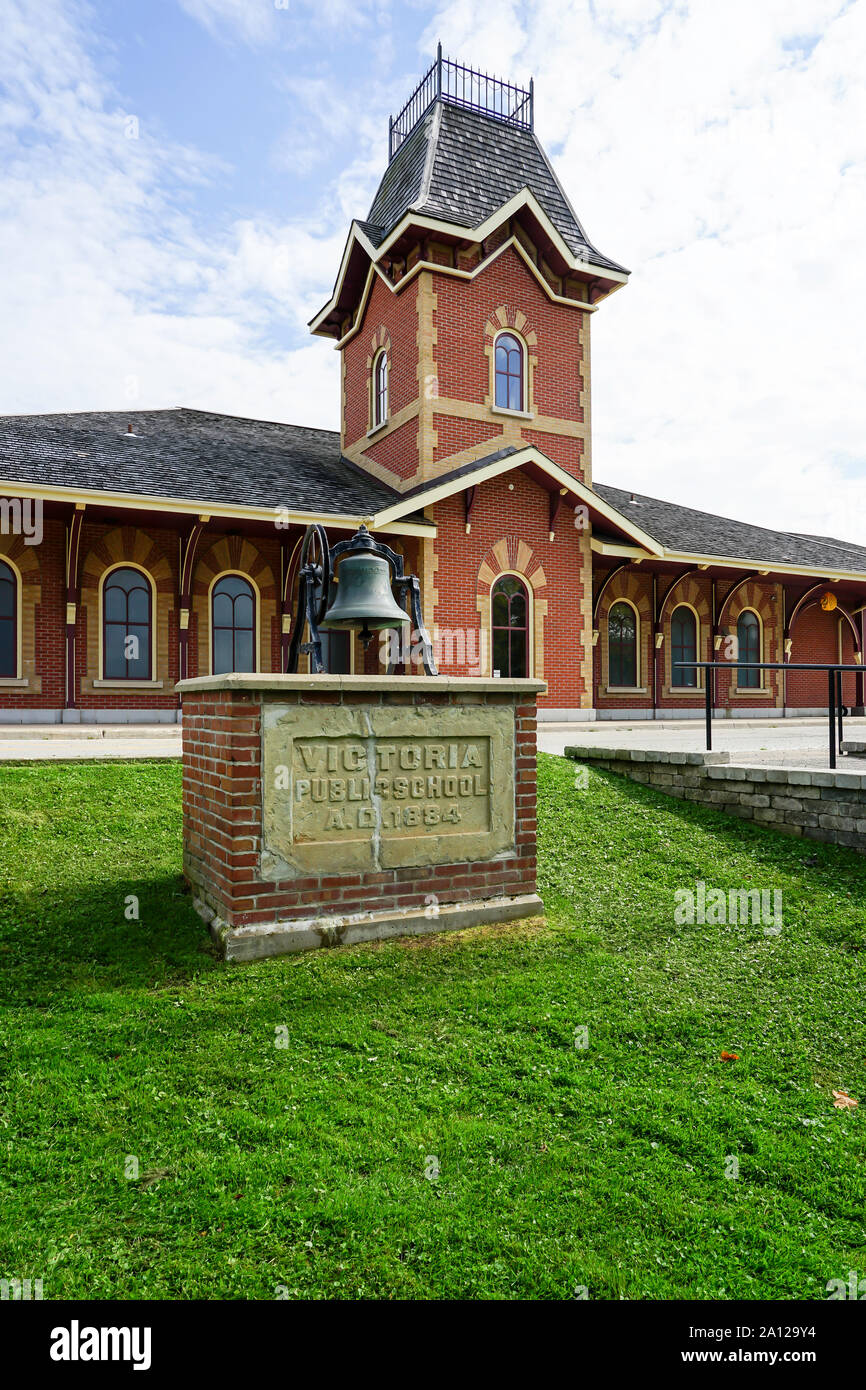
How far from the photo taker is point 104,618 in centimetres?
1498

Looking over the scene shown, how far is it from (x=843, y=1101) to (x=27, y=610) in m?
14.3

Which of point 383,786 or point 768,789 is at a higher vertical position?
point 383,786

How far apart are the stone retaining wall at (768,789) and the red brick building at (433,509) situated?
7506 millimetres

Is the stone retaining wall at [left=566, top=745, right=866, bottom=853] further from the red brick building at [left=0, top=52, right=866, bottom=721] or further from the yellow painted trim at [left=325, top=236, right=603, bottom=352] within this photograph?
the yellow painted trim at [left=325, top=236, right=603, bottom=352]

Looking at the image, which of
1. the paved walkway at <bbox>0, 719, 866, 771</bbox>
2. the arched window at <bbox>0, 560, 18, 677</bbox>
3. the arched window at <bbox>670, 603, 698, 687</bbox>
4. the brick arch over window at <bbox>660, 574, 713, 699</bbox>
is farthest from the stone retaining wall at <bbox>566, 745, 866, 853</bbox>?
the arched window at <bbox>670, 603, 698, 687</bbox>

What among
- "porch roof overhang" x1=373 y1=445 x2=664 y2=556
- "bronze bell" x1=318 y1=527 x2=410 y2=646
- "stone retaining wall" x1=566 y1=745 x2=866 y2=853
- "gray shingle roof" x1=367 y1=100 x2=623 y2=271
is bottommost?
"stone retaining wall" x1=566 y1=745 x2=866 y2=853

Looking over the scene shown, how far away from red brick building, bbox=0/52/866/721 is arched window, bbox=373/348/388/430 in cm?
7

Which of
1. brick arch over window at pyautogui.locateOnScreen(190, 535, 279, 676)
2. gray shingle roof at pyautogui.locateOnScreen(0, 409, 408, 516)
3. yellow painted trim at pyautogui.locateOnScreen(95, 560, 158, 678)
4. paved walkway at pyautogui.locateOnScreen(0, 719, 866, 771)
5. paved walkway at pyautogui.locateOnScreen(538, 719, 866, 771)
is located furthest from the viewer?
brick arch over window at pyautogui.locateOnScreen(190, 535, 279, 676)

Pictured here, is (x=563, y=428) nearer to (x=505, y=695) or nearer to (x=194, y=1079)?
(x=505, y=695)

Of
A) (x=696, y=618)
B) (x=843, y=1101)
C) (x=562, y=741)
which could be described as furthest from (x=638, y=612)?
(x=843, y=1101)

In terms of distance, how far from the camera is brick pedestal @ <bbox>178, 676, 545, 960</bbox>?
16.2 feet

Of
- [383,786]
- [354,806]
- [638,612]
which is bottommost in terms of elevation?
[354,806]

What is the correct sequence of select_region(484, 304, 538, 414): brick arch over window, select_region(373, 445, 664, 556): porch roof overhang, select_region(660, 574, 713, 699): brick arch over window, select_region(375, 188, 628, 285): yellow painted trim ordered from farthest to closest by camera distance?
select_region(660, 574, 713, 699): brick arch over window < select_region(484, 304, 538, 414): brick arch over window < select_region(375, 188, 628, 285): yellow painted trim < select_region(373, 445, 664, 556): porch roof overhang

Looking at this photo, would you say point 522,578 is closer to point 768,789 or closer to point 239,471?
point 239,471
